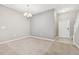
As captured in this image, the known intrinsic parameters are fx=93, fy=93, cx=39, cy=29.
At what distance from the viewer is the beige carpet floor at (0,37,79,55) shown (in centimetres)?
164

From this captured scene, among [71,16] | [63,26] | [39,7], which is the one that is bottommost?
[63,26]

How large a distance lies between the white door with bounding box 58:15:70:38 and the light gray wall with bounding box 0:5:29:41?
596 millimetres

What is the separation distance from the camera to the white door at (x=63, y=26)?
1.64 metres

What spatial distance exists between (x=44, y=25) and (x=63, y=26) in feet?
1.11

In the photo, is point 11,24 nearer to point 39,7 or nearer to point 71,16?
point 39,7

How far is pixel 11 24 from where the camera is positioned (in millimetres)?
1653

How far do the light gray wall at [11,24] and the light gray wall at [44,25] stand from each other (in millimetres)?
150

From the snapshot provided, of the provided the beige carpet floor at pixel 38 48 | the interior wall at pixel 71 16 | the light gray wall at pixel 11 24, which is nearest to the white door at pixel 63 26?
the interior wall at pixel 71 16

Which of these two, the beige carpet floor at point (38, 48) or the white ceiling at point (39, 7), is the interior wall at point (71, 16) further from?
the beige carpet floor at point (38, 48)

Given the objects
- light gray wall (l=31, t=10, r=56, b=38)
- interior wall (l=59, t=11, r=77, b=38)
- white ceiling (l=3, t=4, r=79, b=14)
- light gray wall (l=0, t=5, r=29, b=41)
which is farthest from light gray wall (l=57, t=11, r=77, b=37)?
light gray wall (l=0, t=5, r=29, b=41)

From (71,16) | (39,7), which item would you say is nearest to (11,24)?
(39,7)

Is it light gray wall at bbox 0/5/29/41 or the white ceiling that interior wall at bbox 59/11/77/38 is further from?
light gray wall at bbox 0/5/29/41

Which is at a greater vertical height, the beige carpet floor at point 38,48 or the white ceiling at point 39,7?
the white ceiling at point 39,7
